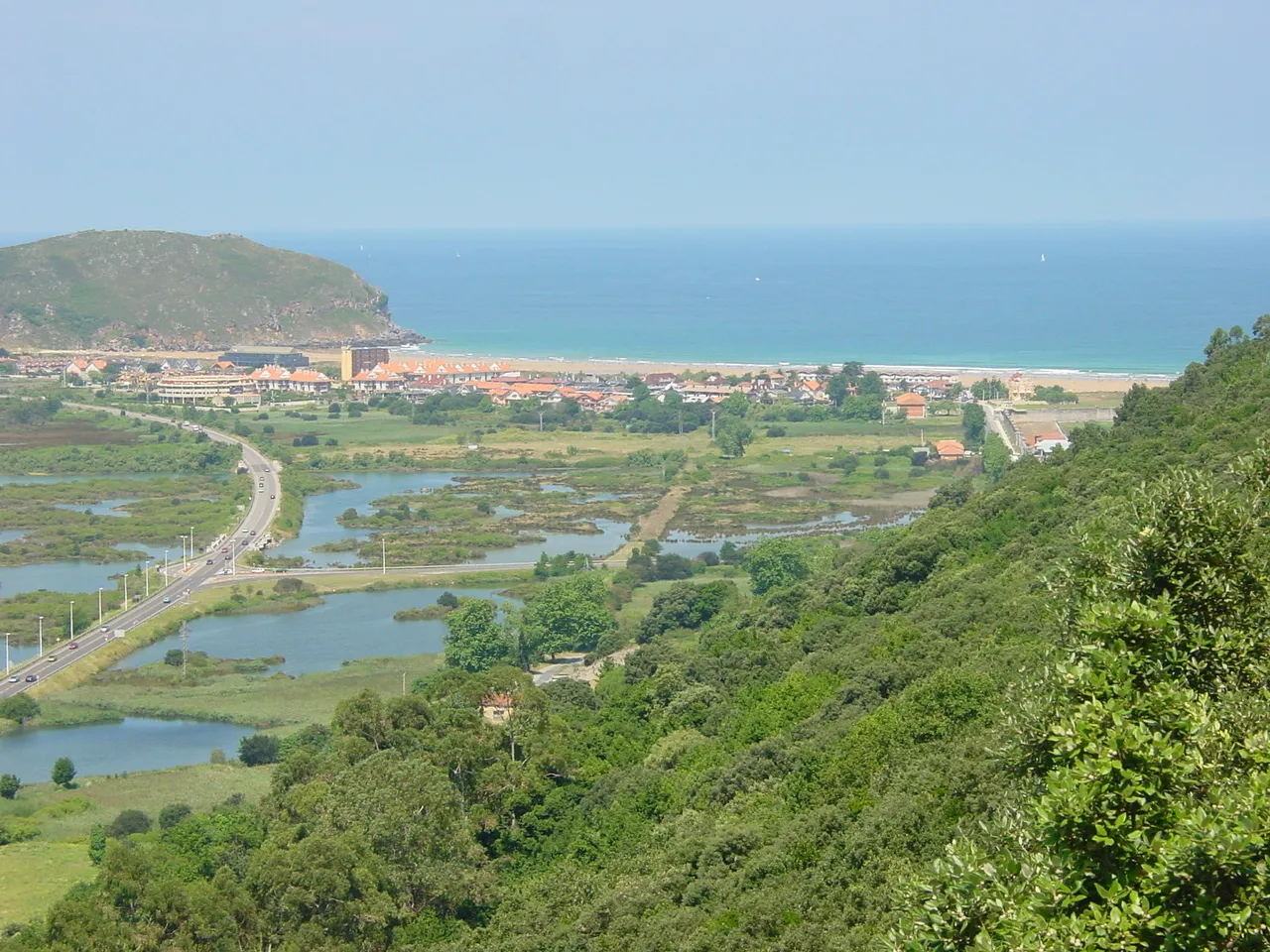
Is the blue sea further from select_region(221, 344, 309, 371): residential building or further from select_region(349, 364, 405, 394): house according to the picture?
select_region(349, 364, 405, 394): house

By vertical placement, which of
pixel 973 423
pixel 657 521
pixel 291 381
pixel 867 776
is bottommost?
pixel 657 521

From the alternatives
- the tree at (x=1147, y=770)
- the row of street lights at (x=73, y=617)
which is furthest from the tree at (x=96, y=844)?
the tree at (x=1147, y=770)

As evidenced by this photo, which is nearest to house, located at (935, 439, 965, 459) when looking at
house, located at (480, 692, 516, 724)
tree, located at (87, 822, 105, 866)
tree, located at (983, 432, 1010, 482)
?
tree, located at (983, 432, 1010, 482)

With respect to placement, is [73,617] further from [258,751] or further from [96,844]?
[96,844]

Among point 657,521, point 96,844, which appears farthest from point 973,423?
point 96,844

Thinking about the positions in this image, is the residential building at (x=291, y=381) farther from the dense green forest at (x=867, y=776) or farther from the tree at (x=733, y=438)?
the dense green forest at (x=867, y=776)

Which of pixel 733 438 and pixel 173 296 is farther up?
pixel 173 296

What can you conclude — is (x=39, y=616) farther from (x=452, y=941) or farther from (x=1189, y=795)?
(x=1189, y=795)
